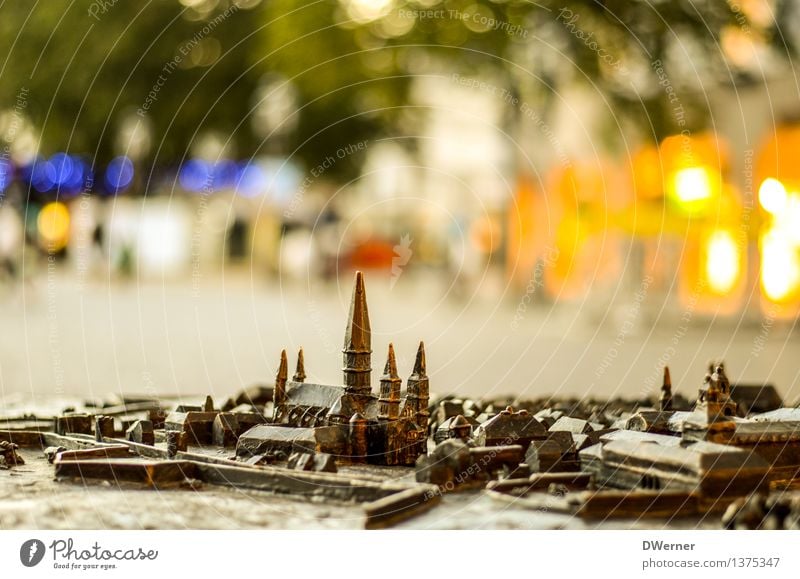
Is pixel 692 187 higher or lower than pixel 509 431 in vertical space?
higher

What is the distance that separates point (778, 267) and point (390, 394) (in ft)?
56.4

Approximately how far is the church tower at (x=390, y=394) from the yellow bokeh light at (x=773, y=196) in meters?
15.5

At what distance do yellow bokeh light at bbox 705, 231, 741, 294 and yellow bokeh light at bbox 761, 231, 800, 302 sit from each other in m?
1.56

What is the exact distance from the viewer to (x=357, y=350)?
5.25 metres

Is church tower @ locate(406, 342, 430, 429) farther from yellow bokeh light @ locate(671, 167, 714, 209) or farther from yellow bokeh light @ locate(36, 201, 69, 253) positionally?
yellow bokeh light @ locate(36, 201, 69, 253)

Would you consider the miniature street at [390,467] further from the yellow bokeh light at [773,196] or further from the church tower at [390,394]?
the yellow bokeh light at [773,196]

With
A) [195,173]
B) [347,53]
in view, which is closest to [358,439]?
[347,53]

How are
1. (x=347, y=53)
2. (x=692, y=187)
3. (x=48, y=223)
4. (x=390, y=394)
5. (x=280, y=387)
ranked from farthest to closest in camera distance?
(x=48, y=223)
(x=692, y=187)
(x=347, y=53)
(x=280, y=387)
(x=390, y=394)

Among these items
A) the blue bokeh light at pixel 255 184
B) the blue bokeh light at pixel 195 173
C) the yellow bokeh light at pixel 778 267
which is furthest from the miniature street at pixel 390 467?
the blue bokeh light at pixel 255 184

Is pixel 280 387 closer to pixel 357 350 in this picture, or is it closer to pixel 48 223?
pixel 357 350

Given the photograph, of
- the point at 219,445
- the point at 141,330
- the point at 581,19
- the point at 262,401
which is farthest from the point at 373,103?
the point at 219,445

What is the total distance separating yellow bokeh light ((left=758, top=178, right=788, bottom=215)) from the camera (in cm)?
1919

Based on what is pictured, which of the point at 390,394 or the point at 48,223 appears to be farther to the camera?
the point at 48,223
